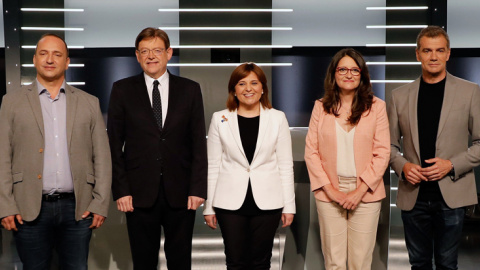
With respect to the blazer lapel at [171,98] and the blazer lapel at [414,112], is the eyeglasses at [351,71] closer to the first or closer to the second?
the blazer lapel at [414,112]

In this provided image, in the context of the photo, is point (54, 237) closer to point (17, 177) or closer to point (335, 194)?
point (17, 177)

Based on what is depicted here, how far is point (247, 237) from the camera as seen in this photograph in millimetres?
3197

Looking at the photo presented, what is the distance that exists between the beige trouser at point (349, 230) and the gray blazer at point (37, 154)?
1.23 metres

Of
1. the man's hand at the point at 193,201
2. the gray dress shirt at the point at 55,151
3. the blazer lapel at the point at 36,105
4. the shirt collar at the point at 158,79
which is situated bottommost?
the man's hand at the point at 193,201

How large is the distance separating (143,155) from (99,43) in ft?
13.2

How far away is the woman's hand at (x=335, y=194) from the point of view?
10.3 feet

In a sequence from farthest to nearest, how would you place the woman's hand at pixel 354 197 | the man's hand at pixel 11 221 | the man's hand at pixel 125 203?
the woman's hand at pixel 354 197, the man's hand at pixel 125 203, the man's hand at pixel 11 221

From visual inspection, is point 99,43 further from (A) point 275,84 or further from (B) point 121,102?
(B) point 121,102

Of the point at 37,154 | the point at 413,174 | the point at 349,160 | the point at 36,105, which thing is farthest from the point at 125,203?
the point at 413,174

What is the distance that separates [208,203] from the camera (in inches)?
127

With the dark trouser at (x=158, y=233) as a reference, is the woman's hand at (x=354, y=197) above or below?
above

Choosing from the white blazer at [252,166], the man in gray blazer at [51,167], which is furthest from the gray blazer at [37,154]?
the white blazer at [252,166]

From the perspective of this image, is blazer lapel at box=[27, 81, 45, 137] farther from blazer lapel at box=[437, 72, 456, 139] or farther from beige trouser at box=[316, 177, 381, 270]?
blazer lapel at box=[437, 72, 456, 139]

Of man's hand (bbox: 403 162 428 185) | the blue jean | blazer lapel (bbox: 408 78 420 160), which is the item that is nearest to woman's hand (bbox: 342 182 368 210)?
man's hand (bbox: 403 162 428 185)
